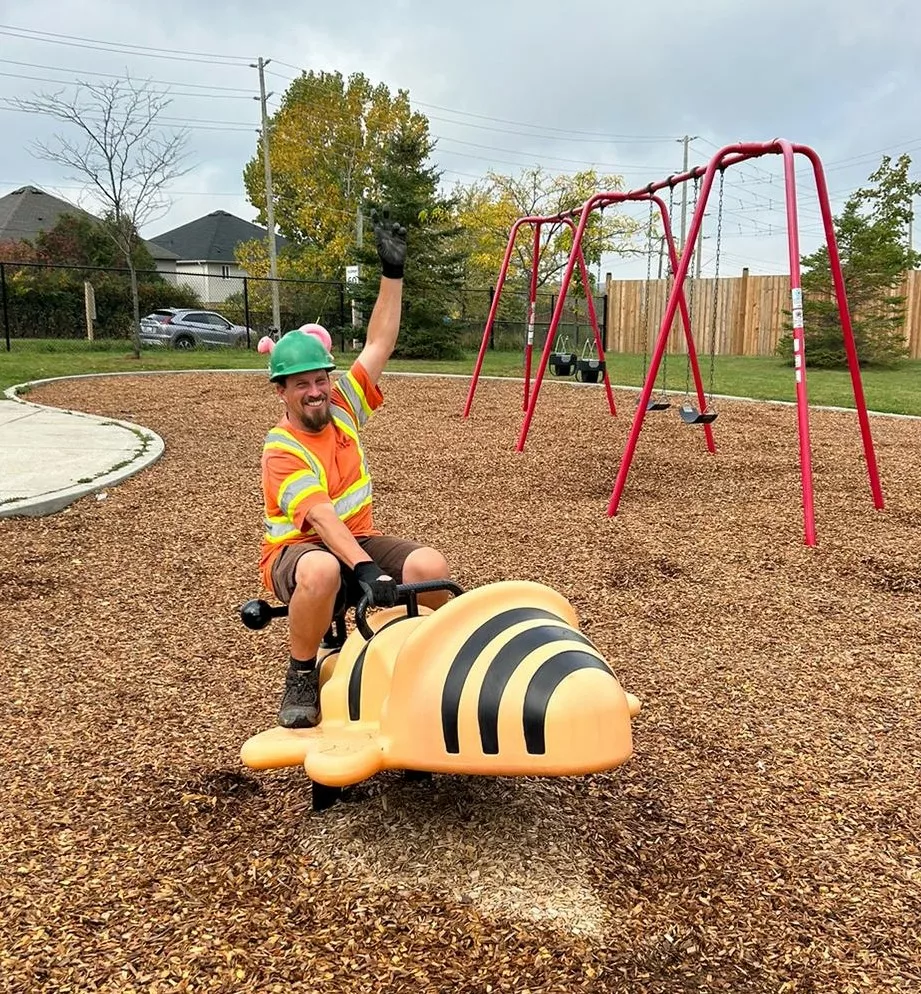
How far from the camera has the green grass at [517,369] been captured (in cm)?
1312

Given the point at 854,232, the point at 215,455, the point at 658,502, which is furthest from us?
the point at 854,232

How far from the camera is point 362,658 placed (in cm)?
222

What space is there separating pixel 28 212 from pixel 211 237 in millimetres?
11318

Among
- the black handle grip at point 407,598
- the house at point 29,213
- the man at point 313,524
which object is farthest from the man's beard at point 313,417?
the house at point 29,213

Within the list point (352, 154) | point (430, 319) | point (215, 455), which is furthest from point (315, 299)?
point (215, 455)

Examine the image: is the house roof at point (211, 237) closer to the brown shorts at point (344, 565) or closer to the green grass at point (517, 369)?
the green grass at point (517, 369)

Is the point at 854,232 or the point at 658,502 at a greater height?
→ the point at 854,232

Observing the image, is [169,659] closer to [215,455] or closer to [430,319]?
[215,455]

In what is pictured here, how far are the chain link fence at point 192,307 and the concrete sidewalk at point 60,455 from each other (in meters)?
11.9

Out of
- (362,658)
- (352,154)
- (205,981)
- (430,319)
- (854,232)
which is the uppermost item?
(352,154)

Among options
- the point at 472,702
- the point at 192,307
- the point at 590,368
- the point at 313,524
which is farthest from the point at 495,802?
the point at 192,307

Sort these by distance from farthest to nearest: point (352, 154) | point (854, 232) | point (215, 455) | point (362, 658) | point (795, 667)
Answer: point (352, 154), point (854, 232), point (215, 455), point (795, 667), point (362, 658)

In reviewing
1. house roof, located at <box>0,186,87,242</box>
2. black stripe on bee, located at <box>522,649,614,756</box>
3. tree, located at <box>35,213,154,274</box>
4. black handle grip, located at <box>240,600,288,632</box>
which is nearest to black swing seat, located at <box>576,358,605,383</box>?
black handle grip, located at <box>240,600,288,632</box>

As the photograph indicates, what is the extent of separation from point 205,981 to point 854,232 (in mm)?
22439
